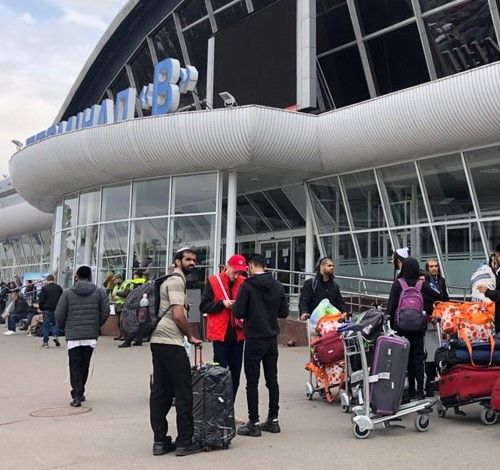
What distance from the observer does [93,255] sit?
20969 millimetres

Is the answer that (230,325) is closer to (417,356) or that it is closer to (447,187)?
(417,356)

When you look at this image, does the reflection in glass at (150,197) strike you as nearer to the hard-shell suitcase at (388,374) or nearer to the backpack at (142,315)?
the backpack at (142,315)

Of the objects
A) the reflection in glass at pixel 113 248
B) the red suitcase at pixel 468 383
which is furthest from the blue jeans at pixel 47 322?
the red suitcase at pixel 468 383

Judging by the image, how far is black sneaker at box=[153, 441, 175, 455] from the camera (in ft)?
18.2

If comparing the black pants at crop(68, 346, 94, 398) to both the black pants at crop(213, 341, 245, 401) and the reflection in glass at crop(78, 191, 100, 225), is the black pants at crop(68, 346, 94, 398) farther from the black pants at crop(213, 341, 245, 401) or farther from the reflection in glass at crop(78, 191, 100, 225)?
the reflection in glass at crop(78, 191, 100, 225)

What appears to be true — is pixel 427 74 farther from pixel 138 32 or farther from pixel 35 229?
pixel 35 229

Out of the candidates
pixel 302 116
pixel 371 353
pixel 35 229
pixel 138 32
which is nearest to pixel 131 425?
pixel 371 353

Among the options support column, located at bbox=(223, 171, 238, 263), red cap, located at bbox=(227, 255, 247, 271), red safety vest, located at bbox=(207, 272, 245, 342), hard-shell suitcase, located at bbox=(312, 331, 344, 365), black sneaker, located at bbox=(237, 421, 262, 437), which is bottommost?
black sneaker, located at bbox=(237, 421, 262, 437)

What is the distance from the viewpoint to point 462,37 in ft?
65.1

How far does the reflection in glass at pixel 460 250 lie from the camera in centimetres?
1572

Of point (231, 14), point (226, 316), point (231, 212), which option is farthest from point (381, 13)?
point (226, 316)

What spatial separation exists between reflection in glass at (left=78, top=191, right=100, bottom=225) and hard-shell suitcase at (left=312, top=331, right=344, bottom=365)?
47.7 feet

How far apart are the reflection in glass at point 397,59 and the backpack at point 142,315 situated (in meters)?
14.2

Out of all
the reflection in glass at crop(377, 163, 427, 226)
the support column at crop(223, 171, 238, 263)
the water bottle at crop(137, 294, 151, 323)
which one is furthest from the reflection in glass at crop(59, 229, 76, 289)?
the water bottle at crop(137, 294, 151, 323)
